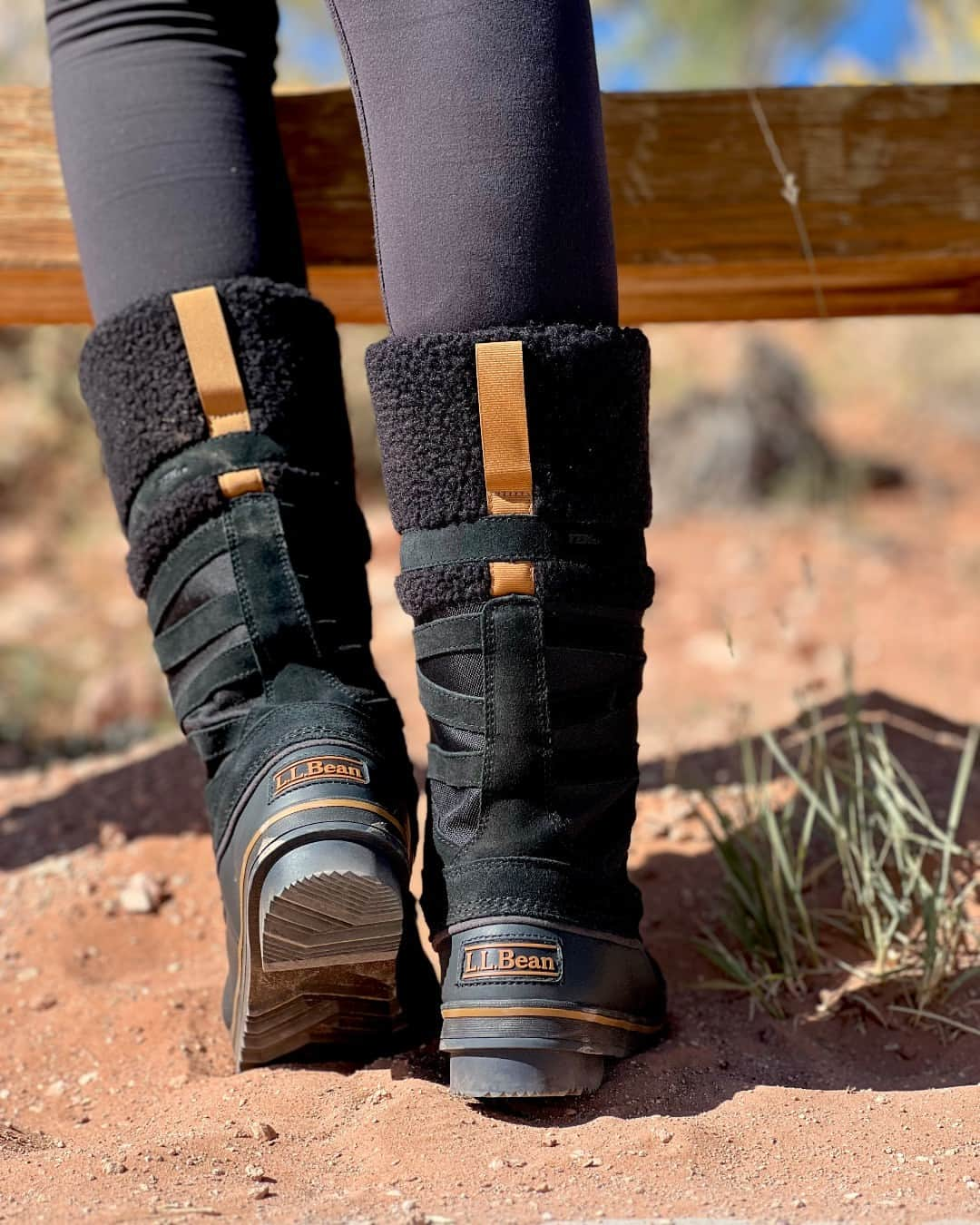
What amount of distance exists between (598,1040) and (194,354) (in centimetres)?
73

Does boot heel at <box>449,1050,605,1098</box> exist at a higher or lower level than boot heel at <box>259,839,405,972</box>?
lower

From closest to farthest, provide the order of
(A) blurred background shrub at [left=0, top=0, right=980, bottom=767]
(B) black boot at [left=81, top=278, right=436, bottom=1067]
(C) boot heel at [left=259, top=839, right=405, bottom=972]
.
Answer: (C) boot heel at [left=259, top=839, right=405, bottom=972], (B) black boot at [left=81, top=278, right=436, bottom=1067], (A) blurred background shrub at [left=0, top=0, right=980, bottom=767]

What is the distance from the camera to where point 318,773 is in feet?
3.78

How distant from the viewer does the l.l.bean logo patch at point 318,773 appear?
3.77 feet

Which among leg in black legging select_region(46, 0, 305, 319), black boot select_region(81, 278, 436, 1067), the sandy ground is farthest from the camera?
leg in black legging select_region(46, 0, 305, 319)

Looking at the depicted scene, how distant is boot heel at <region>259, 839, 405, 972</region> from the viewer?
1.09 meters

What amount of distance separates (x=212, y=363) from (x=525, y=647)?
16.5 inches

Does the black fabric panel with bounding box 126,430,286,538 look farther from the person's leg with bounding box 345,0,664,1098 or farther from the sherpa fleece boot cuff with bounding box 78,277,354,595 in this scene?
the person's leg with bounding box 345,0,664,1098

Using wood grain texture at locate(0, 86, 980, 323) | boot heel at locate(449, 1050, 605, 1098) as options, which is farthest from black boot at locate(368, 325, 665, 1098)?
wood grain texture at locate(0, 86, 980, 323)

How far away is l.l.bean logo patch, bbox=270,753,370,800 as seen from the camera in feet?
3.77

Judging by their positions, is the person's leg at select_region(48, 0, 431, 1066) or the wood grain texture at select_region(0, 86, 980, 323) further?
the wood grain texture at select_region(0, 86, 980, 323)

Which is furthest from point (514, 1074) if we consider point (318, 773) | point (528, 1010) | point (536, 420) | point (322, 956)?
point (536, 420)

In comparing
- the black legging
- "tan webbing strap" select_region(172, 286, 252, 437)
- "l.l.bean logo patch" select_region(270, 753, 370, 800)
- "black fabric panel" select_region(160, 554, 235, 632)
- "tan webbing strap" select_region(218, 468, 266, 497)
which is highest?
the black legging

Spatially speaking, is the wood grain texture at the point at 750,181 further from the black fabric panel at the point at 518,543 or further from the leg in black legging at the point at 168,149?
the black fabric panel at the point at 518,543
